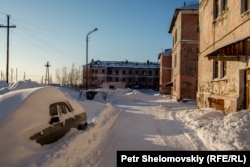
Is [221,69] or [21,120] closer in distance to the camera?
[21,120]

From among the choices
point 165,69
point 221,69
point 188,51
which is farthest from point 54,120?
point 165,69

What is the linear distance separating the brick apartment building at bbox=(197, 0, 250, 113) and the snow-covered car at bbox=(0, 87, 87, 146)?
259 inches

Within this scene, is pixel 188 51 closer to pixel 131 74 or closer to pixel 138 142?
pixel 138 142

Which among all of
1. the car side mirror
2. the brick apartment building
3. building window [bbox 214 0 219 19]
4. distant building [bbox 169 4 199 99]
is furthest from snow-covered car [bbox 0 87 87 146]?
distant building [bbox 169 4 199 99]

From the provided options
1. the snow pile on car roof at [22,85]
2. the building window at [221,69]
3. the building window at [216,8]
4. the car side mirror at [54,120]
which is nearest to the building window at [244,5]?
the building window at [221,69]

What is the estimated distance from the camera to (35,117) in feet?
21.7

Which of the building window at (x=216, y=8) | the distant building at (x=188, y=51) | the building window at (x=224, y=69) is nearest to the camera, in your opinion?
the building window at (x=224, y=69)

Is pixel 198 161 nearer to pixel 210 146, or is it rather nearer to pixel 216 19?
pixel 210 146

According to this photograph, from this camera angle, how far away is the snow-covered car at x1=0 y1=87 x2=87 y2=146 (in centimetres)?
585

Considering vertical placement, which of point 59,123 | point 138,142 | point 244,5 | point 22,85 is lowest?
point 138,142

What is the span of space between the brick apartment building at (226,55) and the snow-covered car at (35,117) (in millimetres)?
6583

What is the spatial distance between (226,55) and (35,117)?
8.28 m

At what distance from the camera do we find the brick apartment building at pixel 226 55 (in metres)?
12.4

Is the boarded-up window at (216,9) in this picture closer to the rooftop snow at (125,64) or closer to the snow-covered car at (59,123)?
the snow-covered car at (59,123)
